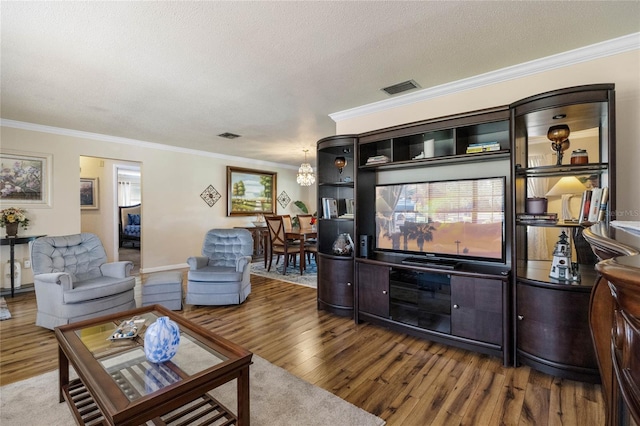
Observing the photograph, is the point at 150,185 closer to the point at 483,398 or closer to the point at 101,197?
the point at 101,197

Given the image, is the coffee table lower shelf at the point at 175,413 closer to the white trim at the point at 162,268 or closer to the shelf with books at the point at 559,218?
the shelf with books at the point at 559,218

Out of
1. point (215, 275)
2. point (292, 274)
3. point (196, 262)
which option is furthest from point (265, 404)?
point (292, 274)

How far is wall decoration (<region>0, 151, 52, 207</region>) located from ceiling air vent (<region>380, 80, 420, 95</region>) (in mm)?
5047

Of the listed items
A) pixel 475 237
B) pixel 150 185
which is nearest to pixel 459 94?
pixel 475 237

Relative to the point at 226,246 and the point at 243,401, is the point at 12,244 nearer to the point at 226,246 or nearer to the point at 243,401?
the point at 226,246

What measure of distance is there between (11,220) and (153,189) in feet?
6.52

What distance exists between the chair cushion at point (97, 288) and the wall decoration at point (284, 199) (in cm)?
510

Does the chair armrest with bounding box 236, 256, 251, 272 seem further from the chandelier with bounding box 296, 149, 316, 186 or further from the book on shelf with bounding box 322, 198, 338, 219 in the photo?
the chandelier with bounding box 296, 149, 316, 186

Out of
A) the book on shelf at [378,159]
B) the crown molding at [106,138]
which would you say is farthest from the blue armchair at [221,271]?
the crown molding at [106,138]

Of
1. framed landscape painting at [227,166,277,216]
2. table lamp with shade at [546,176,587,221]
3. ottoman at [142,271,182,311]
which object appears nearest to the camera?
table lamp with shade at [546,176,587,221]

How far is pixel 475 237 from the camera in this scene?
105 inches

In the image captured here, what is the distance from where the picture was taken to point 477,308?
2.47m

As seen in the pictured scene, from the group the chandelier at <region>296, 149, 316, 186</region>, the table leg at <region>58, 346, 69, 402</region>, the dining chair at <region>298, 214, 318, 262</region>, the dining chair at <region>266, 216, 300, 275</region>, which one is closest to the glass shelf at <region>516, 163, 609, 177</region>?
the table leg at <region>58, 346, 69, 402</region>

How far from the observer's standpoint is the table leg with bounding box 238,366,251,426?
1478 millimetres
